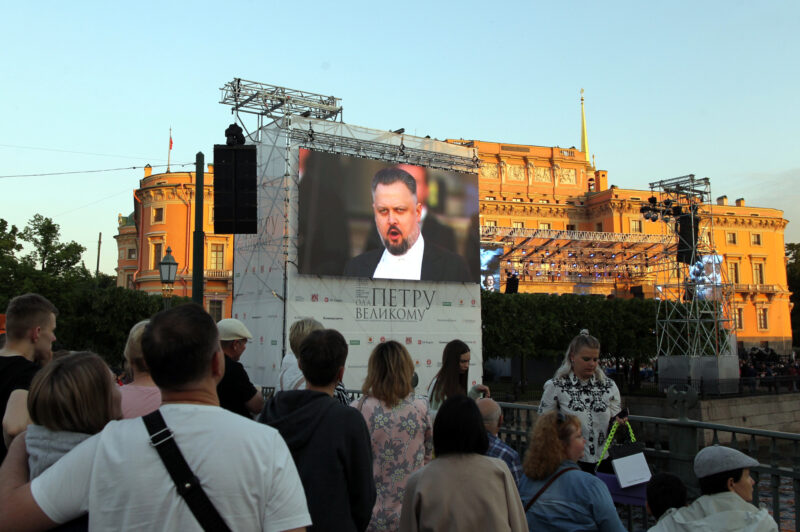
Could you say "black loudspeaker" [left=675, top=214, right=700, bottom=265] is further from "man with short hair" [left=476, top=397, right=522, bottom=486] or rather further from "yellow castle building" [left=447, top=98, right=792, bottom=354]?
"man with short hair" [left=476, top=397, right=522, bottom=486]

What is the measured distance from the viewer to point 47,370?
2377 mm

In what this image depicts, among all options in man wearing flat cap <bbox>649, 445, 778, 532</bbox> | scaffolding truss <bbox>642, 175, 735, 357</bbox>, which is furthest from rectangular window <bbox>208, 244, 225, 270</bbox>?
man wearing flat cap <bbox>649, 445, 778, 532</bbox>

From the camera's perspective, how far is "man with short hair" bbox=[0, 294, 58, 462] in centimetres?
362

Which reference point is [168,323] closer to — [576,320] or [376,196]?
[376,196]

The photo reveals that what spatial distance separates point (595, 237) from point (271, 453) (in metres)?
44.9

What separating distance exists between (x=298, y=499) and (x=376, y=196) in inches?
871

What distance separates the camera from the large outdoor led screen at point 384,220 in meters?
22.5

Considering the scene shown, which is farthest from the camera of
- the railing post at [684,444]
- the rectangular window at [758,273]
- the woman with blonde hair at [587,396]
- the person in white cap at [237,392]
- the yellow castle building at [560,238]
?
the rectangular window at [758,273]

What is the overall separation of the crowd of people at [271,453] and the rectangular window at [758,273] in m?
59.2

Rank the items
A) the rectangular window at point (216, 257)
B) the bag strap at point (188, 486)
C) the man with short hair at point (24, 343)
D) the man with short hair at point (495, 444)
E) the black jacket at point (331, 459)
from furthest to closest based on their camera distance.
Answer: the rectangular window at point (216, 257) → the man with short hair at point (24, 343) → the man with short hair at point (495, 444) → the black jacket at point (331, 459) → the bag strap at point (188, 486)

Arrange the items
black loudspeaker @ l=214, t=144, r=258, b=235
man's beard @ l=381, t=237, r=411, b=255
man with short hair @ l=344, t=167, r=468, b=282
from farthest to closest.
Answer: man's beard @ l=381, t=237, r=411, b=255 < man with short hair @ l=344, t=167, r=468, b=282 < black loudspeaker @ l=214, t=144, r=258, b=235

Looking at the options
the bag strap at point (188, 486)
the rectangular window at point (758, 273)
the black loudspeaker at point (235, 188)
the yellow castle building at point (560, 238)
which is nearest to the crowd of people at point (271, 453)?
the bag strap at point (188, 486)

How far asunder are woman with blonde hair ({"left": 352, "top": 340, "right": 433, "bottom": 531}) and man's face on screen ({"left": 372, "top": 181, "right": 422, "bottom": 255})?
19.9m

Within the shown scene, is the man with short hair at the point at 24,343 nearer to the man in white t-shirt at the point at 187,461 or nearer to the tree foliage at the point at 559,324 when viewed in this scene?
the man in white t-shirt at the point at 187,461
